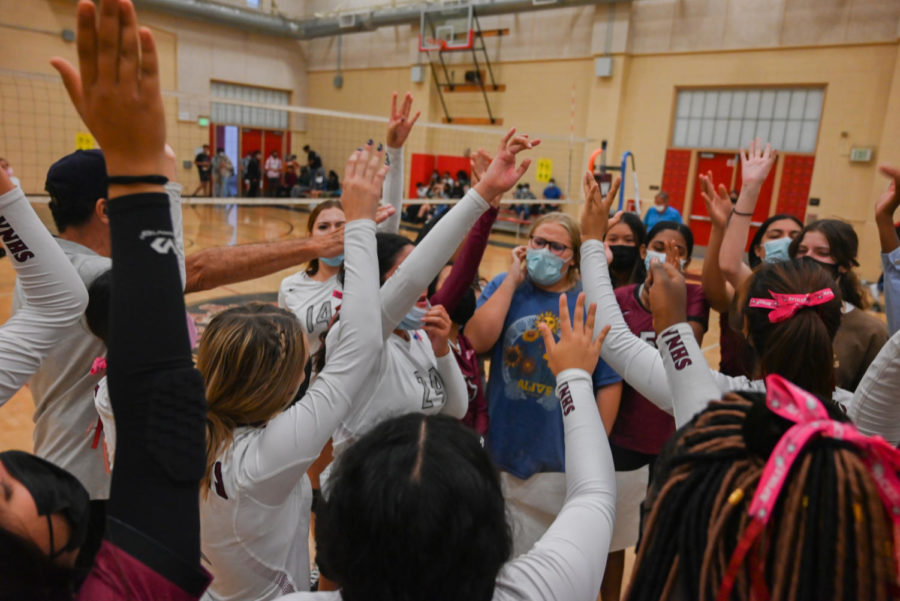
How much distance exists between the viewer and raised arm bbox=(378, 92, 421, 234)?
233 cm

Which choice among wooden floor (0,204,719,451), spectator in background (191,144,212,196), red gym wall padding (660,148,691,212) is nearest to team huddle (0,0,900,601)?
wooden floor (0,204,719,451)

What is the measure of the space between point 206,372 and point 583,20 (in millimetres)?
14499

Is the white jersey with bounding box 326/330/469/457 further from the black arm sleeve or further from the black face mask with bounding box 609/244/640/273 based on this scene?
the black face mask with bounding box 609/244/640/273

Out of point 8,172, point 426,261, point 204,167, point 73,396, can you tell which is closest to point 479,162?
point 426,261

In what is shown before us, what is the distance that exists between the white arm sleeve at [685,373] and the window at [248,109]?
17.6 metres

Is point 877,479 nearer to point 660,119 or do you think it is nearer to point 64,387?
point 64,387

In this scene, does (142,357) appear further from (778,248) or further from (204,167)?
(204,167)

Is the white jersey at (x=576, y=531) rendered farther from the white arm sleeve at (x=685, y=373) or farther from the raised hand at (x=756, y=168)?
the raised hand at (x=756, y=168)

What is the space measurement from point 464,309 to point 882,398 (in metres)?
1.49

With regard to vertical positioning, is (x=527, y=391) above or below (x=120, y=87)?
below

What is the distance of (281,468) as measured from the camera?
4.25 ft

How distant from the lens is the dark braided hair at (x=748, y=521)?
0.74 metres

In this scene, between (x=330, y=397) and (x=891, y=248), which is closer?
(x=330, y=397)

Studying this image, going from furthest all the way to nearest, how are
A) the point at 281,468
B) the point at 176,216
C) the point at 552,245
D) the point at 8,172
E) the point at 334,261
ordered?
the point at 8,172 → the point at 334,261 → the point at 552,245 → the point at 281,468 → the point at 176,216
